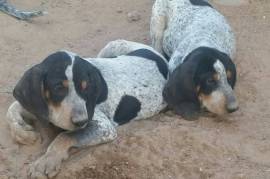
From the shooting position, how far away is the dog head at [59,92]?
21.6 feet

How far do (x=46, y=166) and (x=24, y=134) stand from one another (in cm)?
64

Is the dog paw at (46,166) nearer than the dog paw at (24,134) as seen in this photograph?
Yes

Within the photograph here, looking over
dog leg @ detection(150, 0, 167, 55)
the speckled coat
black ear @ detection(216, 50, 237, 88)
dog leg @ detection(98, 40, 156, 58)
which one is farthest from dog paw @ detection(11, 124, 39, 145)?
dog leg @ detection(150, 0, 167, 55)

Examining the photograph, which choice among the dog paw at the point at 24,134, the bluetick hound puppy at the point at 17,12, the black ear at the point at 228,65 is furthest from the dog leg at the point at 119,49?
the dog paw at the point at 24,134

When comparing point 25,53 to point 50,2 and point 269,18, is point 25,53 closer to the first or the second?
point 50,2

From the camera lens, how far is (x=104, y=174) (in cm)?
672

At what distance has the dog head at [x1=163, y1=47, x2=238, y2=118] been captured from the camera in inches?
297

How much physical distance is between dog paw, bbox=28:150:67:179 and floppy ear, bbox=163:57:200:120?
1700mm

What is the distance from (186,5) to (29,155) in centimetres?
362

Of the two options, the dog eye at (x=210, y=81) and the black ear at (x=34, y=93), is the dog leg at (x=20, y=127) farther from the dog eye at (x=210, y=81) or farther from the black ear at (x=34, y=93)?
the dog eye at (x=210, y=81)

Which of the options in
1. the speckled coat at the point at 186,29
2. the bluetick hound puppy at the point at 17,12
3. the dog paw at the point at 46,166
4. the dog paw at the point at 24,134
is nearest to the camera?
the dog paw at the point at 46,166

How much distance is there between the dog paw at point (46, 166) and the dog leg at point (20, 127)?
479 mm

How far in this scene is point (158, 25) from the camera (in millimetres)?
9547

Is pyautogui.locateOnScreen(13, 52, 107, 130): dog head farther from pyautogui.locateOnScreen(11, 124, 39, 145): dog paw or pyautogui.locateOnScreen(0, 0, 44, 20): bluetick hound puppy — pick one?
pyautogui.locateOnScreen(0, 0, 44, 20): bluetick hound puppy
